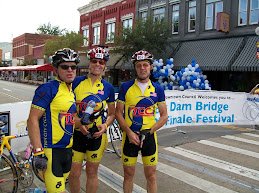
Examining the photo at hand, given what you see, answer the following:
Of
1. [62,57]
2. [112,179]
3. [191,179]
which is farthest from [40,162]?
[191,179]

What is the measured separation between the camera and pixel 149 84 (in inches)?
143

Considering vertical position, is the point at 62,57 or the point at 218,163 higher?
the point at 62,57

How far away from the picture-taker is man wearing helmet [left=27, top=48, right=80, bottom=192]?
106 inches

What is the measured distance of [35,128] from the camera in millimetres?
2670

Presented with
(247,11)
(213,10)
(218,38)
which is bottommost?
(218,38)

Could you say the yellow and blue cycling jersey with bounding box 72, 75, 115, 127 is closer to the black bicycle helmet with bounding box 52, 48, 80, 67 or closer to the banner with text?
the black bicycle helmet with bounding box 52, 48, 80, 67

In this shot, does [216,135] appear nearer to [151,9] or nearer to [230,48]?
[230,48]

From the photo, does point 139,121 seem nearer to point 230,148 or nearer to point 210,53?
point 230,148

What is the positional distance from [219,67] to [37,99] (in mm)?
16307

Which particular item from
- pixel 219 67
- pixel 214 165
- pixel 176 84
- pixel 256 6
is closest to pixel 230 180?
pixel 214 165

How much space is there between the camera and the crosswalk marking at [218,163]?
5.59 m

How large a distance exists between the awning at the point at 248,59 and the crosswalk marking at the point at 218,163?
10.7 meters

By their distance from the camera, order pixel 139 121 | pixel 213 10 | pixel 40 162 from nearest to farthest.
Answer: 1. pixel 40 162
2. pixel 139 121
3. pixel 213 10

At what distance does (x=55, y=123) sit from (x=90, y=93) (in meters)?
0.74
